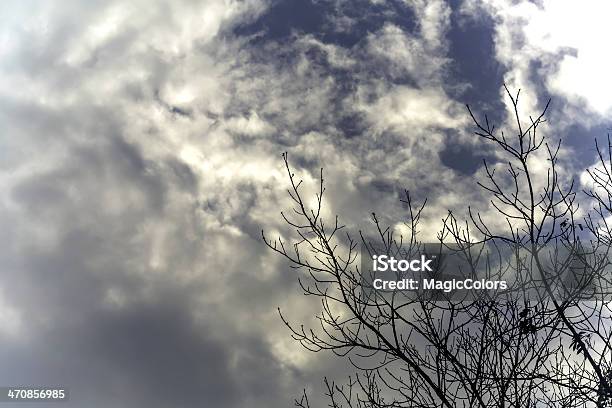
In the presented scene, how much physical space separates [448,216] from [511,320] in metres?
1.41

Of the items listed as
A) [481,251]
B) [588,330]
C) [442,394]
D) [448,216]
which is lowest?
[442,394]

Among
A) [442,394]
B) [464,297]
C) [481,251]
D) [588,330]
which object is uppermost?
[481,251]

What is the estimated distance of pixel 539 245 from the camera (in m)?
5.57

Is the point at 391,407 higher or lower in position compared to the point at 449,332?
lower

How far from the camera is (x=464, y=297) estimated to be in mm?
6102

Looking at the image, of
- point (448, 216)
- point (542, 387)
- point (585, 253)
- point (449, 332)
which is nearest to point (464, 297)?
point (449, 332)

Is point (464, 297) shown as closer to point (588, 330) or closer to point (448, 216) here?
point (448, 216)

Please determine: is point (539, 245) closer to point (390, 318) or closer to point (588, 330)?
point (588, 330)

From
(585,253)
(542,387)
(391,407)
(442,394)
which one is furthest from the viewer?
(542,387)

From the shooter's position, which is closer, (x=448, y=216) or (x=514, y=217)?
(x=514, y=217)

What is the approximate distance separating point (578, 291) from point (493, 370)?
1.24 metres

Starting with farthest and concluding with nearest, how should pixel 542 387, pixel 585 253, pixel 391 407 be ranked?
1. pixel 542 387
2. pixel 391 407
3. pixel 585 253

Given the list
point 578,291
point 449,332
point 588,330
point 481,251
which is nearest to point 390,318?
point 449,332

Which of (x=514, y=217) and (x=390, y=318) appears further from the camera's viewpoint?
(x=514, y=217)
